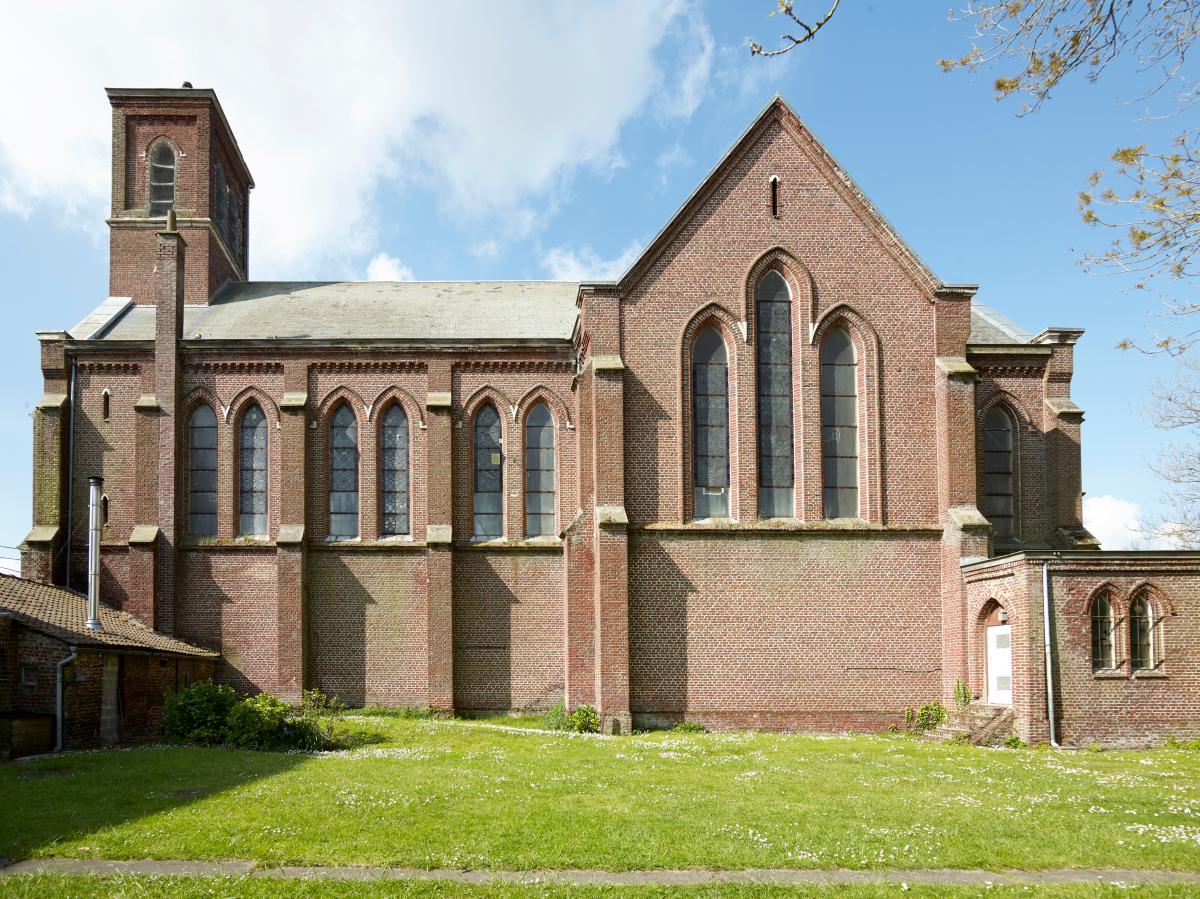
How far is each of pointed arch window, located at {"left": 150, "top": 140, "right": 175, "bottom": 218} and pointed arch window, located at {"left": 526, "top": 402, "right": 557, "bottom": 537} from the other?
1486cm

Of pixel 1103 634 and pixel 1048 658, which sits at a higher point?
pixel 1103 634

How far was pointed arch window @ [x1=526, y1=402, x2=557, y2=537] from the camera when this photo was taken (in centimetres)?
2867

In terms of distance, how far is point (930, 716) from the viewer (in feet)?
79.8

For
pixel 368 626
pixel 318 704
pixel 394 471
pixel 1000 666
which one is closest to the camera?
pixel 1000 666

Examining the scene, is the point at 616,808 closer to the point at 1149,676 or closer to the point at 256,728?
the point at 256,728

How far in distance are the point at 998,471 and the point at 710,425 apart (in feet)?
27.8

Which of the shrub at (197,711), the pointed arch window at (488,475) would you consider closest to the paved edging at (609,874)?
the shrub at (197,711)

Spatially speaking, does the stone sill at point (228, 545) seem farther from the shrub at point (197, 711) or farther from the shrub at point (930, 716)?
the shrub at point (930, 716)

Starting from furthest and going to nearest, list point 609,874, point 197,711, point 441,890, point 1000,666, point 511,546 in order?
point 511,546 < point 1000,666 < point 197,711 < point 609,874 < point 441,890

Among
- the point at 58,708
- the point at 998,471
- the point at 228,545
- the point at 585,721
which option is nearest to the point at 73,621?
the point at 58,708

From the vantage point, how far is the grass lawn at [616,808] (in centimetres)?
1139

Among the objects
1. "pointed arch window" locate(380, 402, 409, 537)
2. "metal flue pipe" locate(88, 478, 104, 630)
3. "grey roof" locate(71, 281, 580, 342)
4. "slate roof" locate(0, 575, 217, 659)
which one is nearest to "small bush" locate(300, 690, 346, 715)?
"slate roof" locate(0, 575, 217, 659)

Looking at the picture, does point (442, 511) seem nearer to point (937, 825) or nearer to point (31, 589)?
point (31, 589)

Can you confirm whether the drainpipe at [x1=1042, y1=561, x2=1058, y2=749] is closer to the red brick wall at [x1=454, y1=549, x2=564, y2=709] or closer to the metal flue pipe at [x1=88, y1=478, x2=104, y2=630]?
the red brick wall at [x1=454, y1=549, x2=564, y2=709]
